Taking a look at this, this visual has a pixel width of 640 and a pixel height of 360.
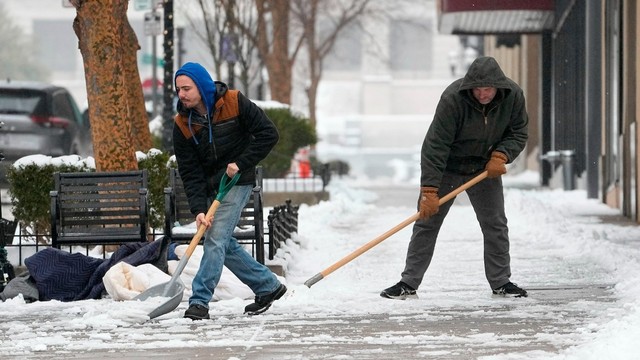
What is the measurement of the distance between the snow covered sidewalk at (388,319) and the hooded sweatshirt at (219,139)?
0.92 m

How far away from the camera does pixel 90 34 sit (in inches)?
539

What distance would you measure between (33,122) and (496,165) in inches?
612

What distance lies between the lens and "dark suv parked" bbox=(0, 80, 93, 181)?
2441cm

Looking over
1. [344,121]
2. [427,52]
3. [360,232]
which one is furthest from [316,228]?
[427,52]

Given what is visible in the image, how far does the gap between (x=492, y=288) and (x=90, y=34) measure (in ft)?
15.9

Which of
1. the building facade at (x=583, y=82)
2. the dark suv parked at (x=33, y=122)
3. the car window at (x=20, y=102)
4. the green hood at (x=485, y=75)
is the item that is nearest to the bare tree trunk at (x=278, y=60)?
the building facade at (x=583, y=82)

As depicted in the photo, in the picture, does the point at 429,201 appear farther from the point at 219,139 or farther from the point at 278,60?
the point at 278,60

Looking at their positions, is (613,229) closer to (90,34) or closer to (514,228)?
(514,228)

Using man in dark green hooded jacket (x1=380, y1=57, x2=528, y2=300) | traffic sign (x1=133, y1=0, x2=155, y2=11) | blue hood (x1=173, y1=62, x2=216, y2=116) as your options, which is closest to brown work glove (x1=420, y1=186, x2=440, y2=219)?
man in dark green hooded jacket (x1=380, y1=57, x2=528, y2=300)

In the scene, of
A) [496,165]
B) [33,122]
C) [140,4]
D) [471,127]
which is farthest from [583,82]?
[496,165]

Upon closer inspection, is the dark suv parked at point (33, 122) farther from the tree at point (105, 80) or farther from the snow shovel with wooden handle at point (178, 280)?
the snow shovel with wooden handle at point (178, 280)

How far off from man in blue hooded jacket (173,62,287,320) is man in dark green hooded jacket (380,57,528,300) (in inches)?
49.6

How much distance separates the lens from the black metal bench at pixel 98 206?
12.0 m

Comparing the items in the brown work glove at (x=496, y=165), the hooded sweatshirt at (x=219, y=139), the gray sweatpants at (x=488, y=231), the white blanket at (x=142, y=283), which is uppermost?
the hooded sweatshirt at (x=219, y=139)
